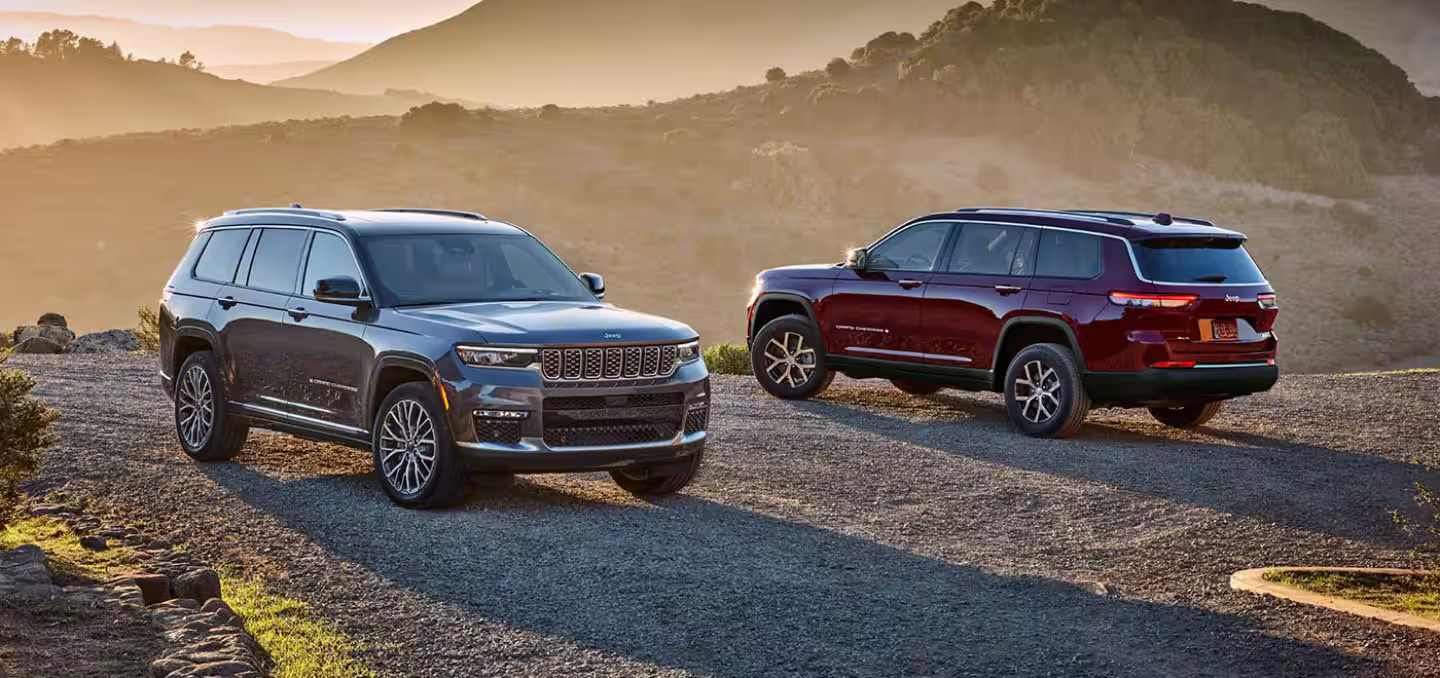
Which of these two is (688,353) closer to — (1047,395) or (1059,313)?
(1059,313)

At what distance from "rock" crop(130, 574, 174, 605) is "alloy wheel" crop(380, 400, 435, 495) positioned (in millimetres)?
2062

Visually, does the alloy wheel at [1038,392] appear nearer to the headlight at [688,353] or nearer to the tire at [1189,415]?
the tire at [1189,415]

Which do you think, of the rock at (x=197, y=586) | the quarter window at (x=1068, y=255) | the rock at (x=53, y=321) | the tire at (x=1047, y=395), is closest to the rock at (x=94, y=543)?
the rock at (x=197, y=586)

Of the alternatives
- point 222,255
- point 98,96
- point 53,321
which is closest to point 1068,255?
point 222,255

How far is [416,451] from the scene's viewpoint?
922 cm

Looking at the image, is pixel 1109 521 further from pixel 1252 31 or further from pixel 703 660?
pixel 1252 31

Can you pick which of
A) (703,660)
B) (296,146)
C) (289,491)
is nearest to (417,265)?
(289,491)

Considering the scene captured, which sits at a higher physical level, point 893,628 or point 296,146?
point 296,146

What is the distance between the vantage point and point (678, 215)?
6462 cm

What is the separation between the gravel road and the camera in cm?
652

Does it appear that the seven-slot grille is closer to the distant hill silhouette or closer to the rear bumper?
the rear bumper

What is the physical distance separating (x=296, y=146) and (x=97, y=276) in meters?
20.9

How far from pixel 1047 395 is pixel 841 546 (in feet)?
15.6

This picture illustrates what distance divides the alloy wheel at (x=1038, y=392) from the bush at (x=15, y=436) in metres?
7.71
